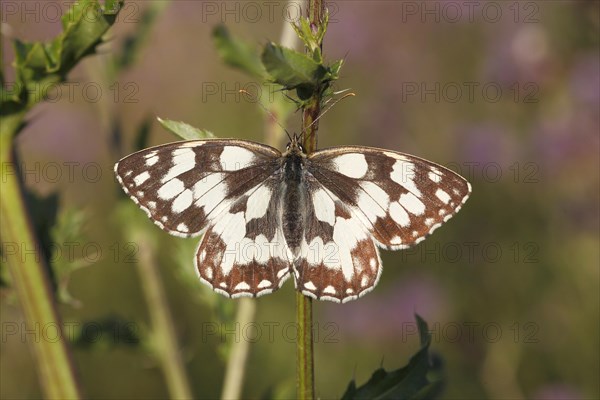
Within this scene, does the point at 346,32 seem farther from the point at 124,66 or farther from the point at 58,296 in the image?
the point at 58,296

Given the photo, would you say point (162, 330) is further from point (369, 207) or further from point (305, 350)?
point (305, 350)

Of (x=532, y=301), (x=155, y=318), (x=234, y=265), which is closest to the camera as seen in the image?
(x=234, y=265)

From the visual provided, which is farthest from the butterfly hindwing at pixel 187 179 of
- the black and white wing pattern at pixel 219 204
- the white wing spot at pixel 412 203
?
the white wing spot at pixel 412 203

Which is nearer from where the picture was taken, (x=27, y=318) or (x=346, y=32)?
(x=27, y=318)

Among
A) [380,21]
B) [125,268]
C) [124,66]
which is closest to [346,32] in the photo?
[380,21]

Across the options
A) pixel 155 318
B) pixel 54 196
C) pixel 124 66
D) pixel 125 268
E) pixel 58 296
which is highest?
pixel 124 66

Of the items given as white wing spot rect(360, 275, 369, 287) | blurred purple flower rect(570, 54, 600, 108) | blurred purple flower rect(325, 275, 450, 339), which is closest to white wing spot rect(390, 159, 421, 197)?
white wing spot rect(360, 275, 369, 287)

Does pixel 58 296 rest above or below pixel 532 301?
above

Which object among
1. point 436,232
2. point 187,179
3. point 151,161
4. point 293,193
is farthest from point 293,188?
point 436,232
